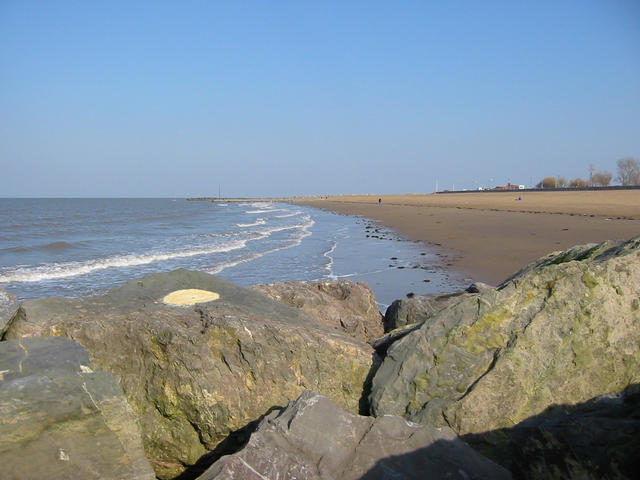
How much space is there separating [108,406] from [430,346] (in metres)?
2.44

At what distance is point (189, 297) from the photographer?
4992 millimetres

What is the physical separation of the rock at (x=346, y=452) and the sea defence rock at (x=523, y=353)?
0.55m

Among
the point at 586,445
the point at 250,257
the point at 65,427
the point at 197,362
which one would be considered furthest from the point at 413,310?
the point at 250,257

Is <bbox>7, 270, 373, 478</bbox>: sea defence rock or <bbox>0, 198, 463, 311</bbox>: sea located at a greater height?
<bbox>7, 270, 373, 478</bbox>: sea defence rock

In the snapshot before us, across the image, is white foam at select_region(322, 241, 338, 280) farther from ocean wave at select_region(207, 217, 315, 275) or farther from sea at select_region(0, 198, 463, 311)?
ocean wave at select_region(207, 217, 315, 275)

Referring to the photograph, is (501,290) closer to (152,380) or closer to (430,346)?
(430,346)

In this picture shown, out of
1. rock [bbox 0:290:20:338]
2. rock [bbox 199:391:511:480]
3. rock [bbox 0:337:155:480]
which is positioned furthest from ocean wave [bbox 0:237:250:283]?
rock [bbox 199:391:511:480]

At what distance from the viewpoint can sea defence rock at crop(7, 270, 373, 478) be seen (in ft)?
12.4

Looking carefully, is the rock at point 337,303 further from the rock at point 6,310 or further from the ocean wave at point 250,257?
the ocean wave at point 250,257

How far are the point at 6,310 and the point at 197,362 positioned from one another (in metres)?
1.87

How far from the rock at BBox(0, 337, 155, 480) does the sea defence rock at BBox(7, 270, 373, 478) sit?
54cm

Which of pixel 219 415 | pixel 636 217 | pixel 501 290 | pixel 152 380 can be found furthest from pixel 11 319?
pixel 636 217

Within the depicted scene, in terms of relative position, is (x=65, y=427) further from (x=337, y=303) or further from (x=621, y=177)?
(x=621, y=177)

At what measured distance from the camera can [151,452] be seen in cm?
A: 378
